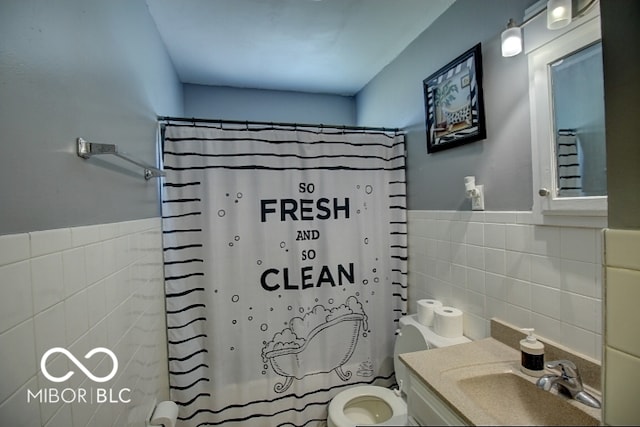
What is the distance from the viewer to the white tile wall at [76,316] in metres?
0.51

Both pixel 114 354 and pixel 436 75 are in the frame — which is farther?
pixel 436 75

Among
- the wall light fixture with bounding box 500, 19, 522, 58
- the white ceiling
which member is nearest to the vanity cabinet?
the wall light fixture with bounding box 500, 19, 522, 58

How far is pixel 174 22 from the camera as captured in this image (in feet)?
5.21

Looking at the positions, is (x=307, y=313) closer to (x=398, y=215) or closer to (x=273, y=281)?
(x=273, y=281)

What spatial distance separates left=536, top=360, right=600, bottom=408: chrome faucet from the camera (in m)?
0.82

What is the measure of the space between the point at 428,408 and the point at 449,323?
0.79 m

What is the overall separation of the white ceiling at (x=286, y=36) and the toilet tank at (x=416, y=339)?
5.96 ft

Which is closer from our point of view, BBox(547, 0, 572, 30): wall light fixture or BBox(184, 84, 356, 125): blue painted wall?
BBox(547, 0, 572, 30): wall light fixture

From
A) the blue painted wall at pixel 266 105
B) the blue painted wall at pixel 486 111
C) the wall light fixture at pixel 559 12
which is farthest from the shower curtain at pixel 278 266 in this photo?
the wall light fixture at pixel 559 12

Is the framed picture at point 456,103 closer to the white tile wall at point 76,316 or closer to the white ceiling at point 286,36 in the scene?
the white ceiling at point 286,36

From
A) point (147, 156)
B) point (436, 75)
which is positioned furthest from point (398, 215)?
point (147, 156)

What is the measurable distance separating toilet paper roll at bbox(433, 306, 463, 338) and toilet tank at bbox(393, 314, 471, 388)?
2 centimetres

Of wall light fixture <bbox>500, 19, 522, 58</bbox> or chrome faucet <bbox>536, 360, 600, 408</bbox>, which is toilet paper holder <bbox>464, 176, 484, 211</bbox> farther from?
chrome faucet <bbox>536, 360, 600, 408</bbox>

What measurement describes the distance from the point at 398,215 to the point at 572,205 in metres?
1.05
